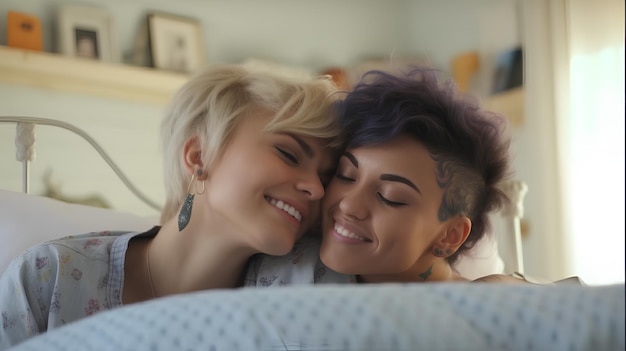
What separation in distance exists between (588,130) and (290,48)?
154cm

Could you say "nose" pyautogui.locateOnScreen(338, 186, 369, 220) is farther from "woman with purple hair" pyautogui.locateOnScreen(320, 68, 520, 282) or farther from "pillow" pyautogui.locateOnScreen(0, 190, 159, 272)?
"pillow" pyautogui.locateOnScreen(0, 190, 159, 272)

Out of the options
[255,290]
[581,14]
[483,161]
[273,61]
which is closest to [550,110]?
[581,14]

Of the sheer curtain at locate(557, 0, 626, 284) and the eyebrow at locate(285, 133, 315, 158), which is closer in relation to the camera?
the eyebrow at locate(285, 133, 315, 158)

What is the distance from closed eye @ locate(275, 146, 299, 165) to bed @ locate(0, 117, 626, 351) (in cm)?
64

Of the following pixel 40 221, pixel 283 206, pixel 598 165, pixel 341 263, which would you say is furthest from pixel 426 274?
pixel 598 165

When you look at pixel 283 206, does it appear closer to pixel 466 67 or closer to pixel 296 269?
pixel 296 269

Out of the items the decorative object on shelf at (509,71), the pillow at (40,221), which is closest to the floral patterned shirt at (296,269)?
the pillow at (40,221)

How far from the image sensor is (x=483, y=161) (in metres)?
1.35

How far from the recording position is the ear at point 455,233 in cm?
134

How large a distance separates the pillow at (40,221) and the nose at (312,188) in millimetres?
628

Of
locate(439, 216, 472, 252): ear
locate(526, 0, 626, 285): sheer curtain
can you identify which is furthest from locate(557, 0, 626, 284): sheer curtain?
locate(439, 216, 472, 252): ear

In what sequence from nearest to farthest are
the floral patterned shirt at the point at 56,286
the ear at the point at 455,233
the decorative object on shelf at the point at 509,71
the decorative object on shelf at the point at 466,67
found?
the floral patterned shirt at the point at 56,286 → the ear at the point at 455,233 → the decorative object on shelf at the point at 509,71 → the decorative object on shelf at the point at 466,67

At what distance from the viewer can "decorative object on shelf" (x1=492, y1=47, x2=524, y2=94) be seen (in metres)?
3.33

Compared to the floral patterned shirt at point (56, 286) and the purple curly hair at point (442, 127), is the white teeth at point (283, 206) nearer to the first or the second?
the purple curly hair at point (442, 127)
